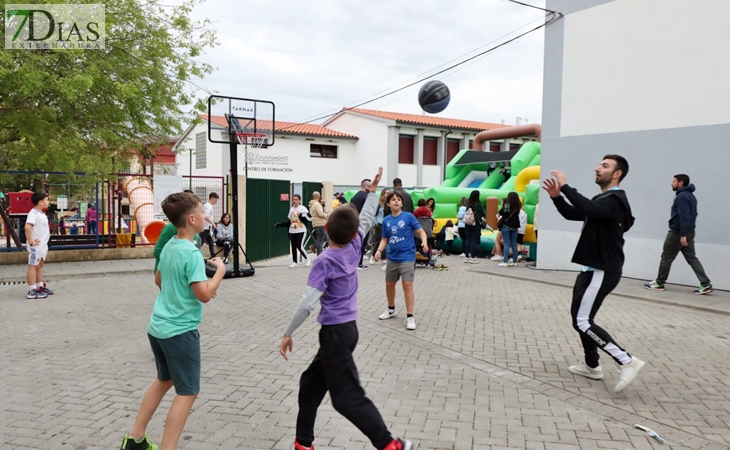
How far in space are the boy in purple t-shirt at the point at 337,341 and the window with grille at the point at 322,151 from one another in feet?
99.4

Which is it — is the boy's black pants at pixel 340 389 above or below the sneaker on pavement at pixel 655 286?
above

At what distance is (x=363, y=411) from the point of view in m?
3.03

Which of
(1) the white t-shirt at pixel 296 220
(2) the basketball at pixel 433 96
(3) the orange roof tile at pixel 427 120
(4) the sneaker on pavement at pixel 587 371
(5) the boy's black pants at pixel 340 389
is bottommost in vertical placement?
(4) the sneaker on pavement at pixel 587 371

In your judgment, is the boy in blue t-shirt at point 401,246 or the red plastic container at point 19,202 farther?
the red plastic container at point 19,202

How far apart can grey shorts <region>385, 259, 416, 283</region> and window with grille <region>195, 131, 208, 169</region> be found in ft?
95.1

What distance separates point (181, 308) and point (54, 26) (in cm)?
1190

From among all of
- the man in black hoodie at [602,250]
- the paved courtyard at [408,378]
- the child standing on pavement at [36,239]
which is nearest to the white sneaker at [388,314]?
the paved courtyard at [408,378]

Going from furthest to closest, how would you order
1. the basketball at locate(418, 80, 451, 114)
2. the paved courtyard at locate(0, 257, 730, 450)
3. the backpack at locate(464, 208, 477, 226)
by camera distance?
the basketball at locate(418, 80, 451, 114) < the backpack at locate(464, 208, 477, 226) < the paved courtyard at locate(0, 257, 730, 450)

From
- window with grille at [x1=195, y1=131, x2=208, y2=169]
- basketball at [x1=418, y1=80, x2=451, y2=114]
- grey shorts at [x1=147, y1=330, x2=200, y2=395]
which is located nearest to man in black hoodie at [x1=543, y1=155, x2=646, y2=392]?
grey shorts at [x1=147, y1=330, x2=200, y2=395]

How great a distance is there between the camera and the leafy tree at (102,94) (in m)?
11.4

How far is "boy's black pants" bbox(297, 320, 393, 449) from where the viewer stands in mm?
3029

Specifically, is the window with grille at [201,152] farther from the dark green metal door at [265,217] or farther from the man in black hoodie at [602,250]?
the man in black hoodie at [602,250]

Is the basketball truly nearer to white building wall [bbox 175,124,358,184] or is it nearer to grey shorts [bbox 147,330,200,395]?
white building wall [bbox 175,124,358,184]

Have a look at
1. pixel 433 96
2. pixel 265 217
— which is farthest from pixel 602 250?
pixel 433 96
